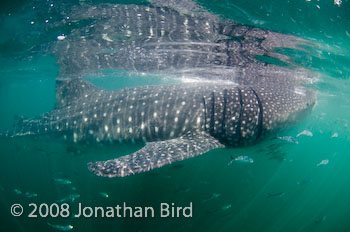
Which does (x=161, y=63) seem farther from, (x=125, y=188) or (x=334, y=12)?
(x=334, y=12)

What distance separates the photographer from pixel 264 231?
13.4 metres

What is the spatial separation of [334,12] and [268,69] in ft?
18.0

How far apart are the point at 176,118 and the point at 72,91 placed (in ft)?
19.7

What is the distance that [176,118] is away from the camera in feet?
23.1

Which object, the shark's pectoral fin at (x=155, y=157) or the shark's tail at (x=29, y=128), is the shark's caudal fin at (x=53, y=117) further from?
the shark's pectoral fin at (x=155, y=157)

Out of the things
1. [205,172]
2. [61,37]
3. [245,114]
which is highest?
[61,37]

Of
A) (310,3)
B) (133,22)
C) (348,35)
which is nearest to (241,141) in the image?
(310,3)

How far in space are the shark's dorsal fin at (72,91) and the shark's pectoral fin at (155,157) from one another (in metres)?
5.80

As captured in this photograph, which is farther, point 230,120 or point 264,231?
point 264,231

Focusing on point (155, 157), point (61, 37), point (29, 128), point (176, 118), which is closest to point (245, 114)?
point (176, 118)

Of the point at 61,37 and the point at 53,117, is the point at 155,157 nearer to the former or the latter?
the point at 53,117

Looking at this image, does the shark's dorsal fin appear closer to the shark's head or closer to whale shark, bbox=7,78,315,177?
whale shark, bbox=7,78,315,177

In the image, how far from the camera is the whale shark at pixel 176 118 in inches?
252

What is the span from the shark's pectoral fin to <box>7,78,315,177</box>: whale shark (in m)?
0.02
